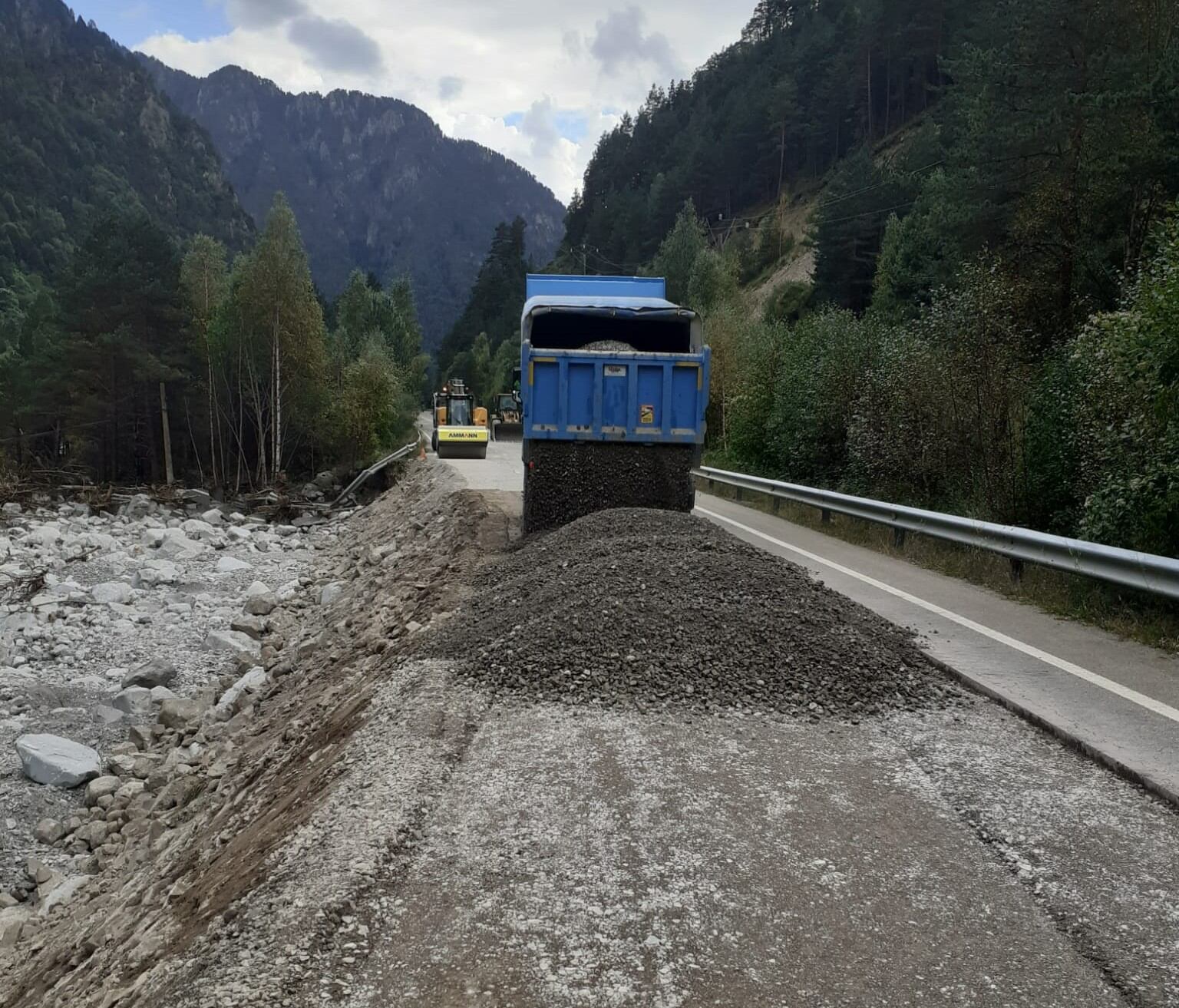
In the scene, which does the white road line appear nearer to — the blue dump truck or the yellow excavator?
the blue dump truck

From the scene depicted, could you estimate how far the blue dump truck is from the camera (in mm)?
11711

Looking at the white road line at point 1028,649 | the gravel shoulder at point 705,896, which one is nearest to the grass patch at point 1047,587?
the white road line at point 1028,649

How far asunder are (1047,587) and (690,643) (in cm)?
536

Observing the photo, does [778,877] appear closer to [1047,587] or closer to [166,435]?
[1047,587]

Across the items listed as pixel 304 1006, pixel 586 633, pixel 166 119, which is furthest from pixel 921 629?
pixel 166 119

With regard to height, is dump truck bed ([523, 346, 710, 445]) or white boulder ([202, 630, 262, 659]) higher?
dump truck bed ([523, 346, 710, 445])

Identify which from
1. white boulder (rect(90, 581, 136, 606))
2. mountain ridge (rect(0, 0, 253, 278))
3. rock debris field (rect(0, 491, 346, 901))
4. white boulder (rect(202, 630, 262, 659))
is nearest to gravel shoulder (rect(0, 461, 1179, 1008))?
rock debris field (rect(0, 491, 346, 901))

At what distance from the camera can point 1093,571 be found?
26.8 feet

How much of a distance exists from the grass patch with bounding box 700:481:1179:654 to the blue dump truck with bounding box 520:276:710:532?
11.1 ft

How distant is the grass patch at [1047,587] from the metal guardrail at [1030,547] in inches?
10.9

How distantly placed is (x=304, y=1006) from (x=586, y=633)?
3515mm

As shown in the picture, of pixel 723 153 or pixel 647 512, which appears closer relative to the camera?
pixel 647 512

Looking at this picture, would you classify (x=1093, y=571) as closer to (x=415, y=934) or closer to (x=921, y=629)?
(x=921, y=629)

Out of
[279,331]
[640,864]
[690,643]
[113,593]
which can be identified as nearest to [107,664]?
[113,593]
